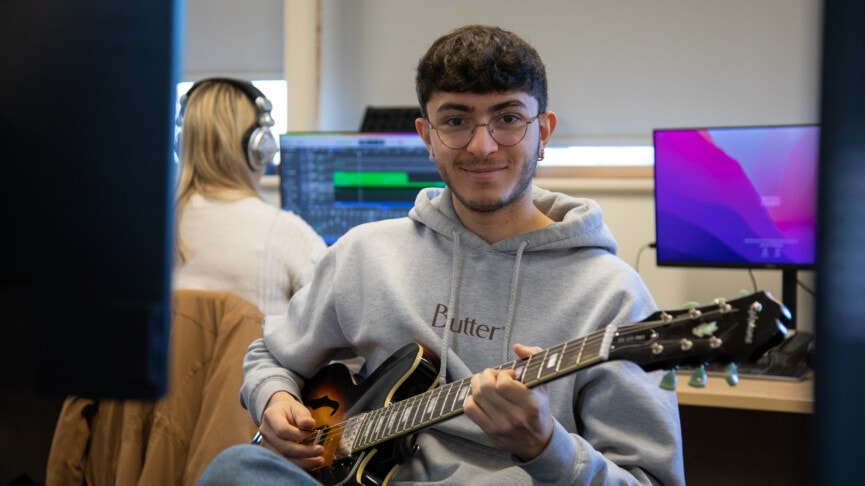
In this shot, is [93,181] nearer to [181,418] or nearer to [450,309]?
[450,309]

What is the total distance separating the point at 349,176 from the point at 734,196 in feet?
3.39

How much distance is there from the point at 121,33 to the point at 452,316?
89 cm

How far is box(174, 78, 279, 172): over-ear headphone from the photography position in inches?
90.2

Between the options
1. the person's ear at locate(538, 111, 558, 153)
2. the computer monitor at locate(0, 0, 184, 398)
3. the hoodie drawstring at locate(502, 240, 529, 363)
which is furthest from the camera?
the person's ear at locate(538, 111, 558, 153)

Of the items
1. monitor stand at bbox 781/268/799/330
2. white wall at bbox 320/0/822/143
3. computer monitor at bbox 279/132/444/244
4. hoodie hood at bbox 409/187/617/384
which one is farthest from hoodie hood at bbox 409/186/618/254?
white wall at bbox 320/0/822/143

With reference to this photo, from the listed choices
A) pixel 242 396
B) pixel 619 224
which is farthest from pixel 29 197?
pixel 619 224

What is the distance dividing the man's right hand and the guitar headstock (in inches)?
20.1

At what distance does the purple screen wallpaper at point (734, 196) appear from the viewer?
2184mm

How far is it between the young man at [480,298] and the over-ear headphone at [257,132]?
0.80m

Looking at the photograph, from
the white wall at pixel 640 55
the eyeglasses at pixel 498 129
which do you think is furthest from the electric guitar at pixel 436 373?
the white wall at pixel 640 55

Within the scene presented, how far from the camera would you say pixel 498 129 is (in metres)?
1.38

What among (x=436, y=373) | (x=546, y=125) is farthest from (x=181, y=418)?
(x=546, y=125)

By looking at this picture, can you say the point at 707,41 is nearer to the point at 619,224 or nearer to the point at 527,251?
the point at 619,224

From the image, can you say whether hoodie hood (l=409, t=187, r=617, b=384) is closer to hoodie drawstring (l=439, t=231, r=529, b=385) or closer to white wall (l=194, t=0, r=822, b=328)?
hoodie drawstring (l=439, t=231, r=529, b=385)
